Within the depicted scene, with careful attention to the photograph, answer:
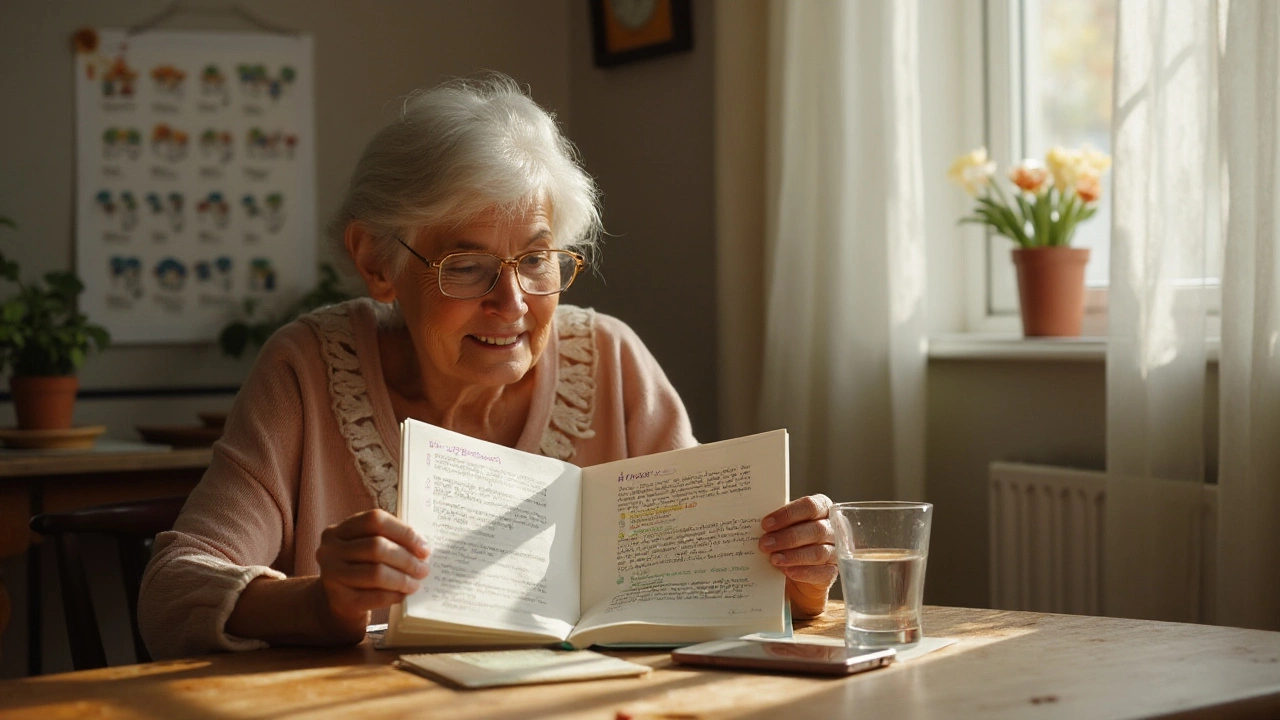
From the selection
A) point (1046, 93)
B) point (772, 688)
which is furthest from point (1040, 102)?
point (772, 688)

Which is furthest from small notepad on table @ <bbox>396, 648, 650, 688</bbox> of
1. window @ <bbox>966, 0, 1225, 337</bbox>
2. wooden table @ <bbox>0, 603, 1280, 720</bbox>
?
window @ <bbox>966, 0, 1225, 337</bbox>

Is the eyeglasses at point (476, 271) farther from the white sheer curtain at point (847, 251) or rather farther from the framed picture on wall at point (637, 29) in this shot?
the framed picture on wall at point (637, 29)

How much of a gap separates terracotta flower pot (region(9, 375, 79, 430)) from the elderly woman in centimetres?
118

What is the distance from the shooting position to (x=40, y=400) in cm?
261

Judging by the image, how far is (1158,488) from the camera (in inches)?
75.3

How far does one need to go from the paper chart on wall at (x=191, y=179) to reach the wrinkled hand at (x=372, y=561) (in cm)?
211

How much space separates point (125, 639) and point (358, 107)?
4.61 ft

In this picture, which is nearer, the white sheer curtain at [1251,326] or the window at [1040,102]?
the white sheer curtain at [1251,326]

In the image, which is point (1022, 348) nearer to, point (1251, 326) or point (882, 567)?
point (1251, 326)

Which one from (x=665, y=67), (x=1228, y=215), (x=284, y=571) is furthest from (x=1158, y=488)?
(x=665, y=67)

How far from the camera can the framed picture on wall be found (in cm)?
303

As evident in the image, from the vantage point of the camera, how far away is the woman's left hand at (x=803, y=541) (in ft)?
3.93

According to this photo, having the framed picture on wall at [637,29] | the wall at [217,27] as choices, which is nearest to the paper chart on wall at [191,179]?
the wall at [217,27]

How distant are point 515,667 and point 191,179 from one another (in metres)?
2.34
